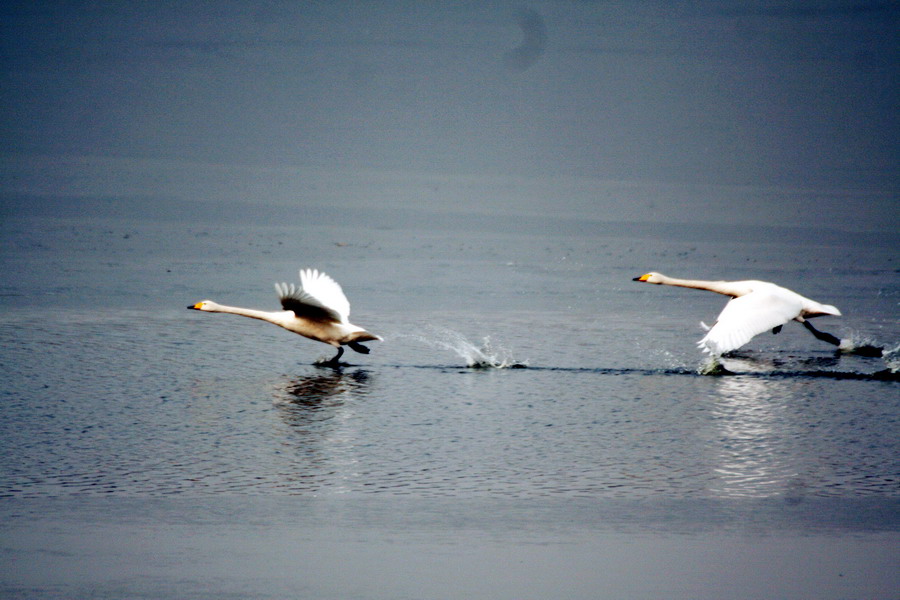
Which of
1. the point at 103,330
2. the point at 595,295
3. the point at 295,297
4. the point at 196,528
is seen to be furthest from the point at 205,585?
the point at 595,295

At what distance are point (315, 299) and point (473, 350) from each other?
1.63 metres

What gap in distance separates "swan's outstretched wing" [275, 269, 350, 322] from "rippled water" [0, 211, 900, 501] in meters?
0.46

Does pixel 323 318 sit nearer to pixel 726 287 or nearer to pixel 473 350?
pixel 473 350

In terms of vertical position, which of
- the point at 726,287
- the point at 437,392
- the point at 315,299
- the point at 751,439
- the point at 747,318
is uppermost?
the point at 726,287

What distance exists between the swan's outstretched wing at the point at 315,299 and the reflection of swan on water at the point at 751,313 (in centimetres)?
294

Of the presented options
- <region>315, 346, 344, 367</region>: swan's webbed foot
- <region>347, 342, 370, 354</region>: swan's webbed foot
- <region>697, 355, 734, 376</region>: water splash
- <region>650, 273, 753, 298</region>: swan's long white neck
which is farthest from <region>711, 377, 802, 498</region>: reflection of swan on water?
<region>315, 346, 344, 367</region>: swan's webbed foot

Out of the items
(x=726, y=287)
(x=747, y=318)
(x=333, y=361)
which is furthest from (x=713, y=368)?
(x=333, y=361)

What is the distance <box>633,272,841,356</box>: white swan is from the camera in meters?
10.2

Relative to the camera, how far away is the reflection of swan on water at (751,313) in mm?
10203

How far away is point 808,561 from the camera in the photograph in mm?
5867

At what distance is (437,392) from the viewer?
32.1ft

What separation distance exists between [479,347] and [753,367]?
2394 millimetres

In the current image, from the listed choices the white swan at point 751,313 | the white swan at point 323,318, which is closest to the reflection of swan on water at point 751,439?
the white swan at point 751,313

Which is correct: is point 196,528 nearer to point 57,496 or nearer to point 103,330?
point 57,496
